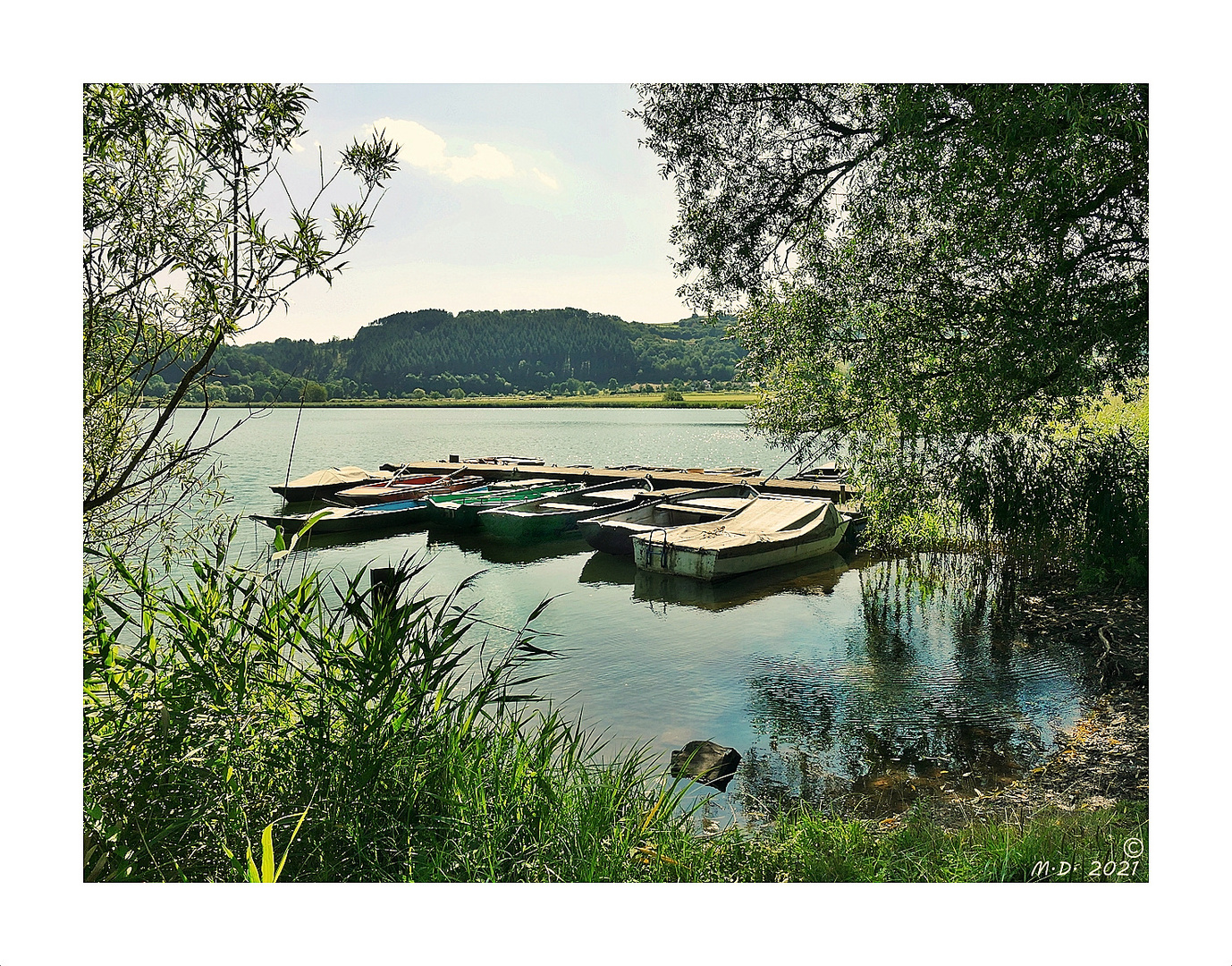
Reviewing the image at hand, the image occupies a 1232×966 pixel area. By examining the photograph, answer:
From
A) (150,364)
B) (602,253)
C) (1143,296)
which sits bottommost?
(150,364)

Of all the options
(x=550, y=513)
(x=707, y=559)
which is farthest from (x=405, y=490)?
(x=707, y=559)

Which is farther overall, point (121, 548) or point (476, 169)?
point (476, 169)

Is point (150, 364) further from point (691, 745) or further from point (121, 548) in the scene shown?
point (691, 745)

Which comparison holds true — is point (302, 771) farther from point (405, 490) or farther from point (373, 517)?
point (405, 490)

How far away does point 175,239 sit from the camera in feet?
7.58

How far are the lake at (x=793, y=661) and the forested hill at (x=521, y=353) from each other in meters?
0.83

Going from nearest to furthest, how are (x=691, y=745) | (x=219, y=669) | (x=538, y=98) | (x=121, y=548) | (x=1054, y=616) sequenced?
(x=219, y=669) → (x=121, y=548) → (x=538, y=98) → (x=691, y=745) → (x=1054, y=616)

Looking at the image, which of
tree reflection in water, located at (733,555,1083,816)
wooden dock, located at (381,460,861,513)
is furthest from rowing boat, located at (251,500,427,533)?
tree reflection in water, located at (733,555,1083,816)

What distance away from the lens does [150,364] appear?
2.45 m

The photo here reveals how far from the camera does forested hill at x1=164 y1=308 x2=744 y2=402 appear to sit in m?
5.70

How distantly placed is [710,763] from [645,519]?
24.4ft

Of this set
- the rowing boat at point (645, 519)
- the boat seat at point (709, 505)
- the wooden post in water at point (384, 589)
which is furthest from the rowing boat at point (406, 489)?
the wooden post in water at point (384, 589)

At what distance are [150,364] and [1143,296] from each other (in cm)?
426

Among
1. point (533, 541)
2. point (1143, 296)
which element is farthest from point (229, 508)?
point (1143, 296)
